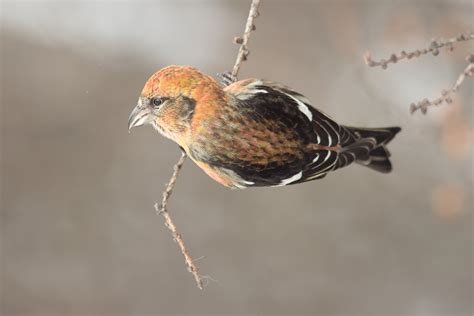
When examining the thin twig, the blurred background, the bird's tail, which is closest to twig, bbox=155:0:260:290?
the thin twig

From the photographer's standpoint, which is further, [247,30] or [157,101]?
[157,101]

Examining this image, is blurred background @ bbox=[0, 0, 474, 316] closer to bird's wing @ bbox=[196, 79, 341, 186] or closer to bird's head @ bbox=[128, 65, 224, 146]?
bird's wing @ bbox=[196, 79, 341, 186]

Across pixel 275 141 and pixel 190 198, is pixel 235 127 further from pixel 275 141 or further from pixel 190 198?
pixel 190 198

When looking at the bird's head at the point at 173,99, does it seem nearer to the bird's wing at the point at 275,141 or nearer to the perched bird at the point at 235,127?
the perched bird at the point at 235,127

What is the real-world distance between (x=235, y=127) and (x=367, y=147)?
779 mm

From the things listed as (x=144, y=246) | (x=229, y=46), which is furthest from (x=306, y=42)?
(x=144, y=246)

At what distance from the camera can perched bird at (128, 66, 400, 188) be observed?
9.27ft

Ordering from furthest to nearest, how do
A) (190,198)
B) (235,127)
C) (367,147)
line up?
(190,198), (367,147), (235,127)

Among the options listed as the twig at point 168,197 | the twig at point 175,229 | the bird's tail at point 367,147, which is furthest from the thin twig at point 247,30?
the bird's tail at point 367,147

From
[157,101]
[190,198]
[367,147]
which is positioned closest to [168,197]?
[157,101]

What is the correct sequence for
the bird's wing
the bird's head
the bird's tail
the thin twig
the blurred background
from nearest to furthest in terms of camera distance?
the thin twig, the bird's head, the bird's wing, the bird's tail, the blurred background

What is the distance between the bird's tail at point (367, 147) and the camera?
10.6 feet

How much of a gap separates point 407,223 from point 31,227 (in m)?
4.85

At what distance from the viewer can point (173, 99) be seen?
9.29ft
